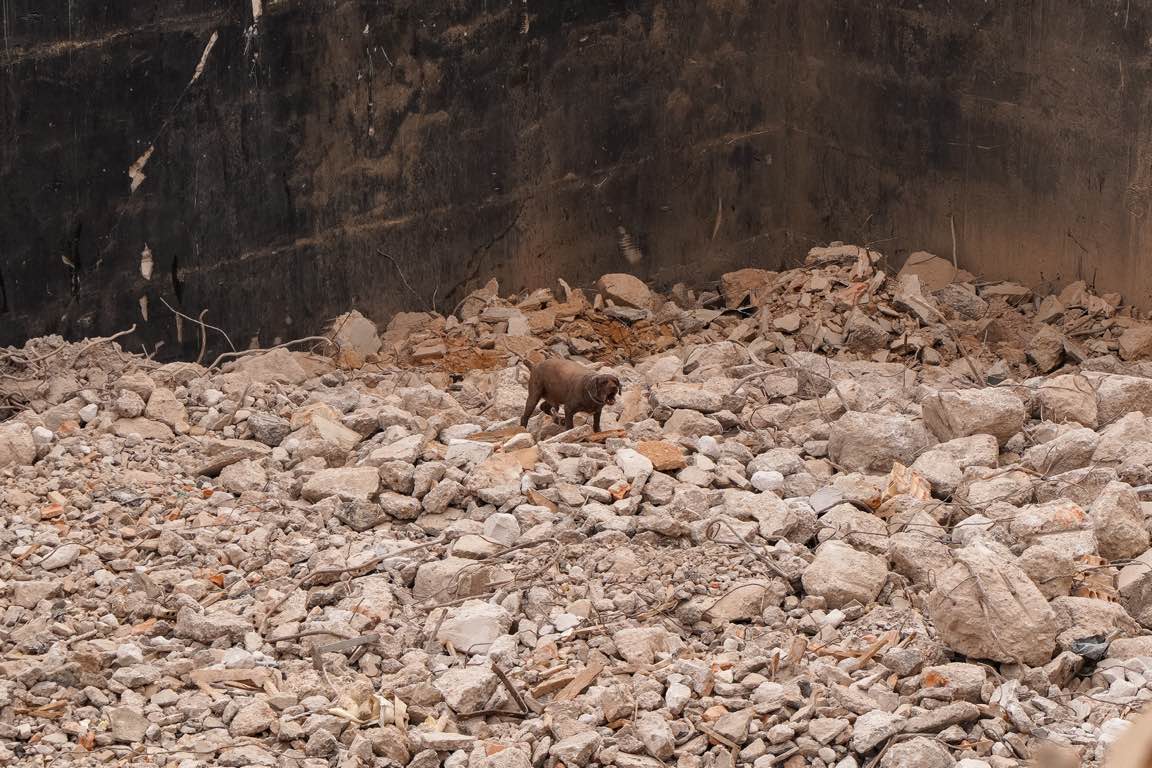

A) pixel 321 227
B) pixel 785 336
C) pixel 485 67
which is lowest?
pixel 785 336

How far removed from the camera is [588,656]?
208 inches

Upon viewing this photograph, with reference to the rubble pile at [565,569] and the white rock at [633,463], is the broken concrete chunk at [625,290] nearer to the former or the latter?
the rubble pile at [565,569]

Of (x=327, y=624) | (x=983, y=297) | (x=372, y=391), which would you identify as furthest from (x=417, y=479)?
(x=983, y=297)

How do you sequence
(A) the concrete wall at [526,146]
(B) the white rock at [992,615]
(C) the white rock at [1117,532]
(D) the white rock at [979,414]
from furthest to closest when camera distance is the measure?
1. (A) the concrete wall at [526,146]
2. (D) the white rock at [979,414]
3. (C) the white rock at [1117,532]
4. (B) the white rock at [992,615]

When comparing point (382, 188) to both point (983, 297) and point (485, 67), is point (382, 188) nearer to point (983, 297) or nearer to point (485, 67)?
point (485, 67)

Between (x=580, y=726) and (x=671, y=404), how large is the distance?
2.67m

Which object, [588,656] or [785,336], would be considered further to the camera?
[785,336]

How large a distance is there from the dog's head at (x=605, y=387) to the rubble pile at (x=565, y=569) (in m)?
0.25

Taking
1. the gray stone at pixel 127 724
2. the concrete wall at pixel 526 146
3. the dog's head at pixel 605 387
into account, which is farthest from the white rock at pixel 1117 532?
the concrete wall at pixel 526 146

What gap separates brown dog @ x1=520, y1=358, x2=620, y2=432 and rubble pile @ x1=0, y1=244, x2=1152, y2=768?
0.45ft

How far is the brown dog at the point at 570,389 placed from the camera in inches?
265

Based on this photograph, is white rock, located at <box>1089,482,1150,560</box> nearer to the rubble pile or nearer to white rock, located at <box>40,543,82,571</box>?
the rubble pile

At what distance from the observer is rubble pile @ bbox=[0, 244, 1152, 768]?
4.90 meters

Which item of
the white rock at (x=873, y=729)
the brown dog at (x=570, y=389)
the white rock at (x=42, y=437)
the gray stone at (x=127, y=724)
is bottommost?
the gray stone at (x=127, y=724)
